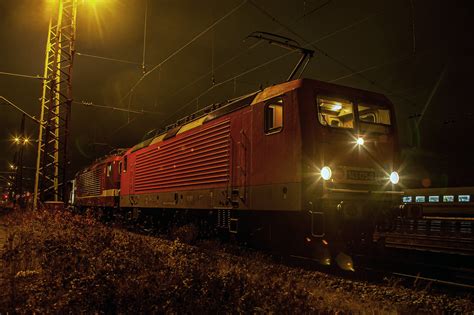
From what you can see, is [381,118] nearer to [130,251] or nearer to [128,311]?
[130,251]

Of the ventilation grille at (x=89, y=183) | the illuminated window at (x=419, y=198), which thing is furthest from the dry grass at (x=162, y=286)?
the illuminated window at (x=419, y=198)

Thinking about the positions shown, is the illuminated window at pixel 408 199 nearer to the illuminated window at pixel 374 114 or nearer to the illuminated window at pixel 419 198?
the illuminated window at pixel 419 198

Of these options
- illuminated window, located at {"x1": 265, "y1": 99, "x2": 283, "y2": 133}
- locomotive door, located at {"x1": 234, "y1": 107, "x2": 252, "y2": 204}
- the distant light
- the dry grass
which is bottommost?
the dry grass

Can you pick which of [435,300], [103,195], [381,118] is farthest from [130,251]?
[103,195]

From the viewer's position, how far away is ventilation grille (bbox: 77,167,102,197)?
946 inches

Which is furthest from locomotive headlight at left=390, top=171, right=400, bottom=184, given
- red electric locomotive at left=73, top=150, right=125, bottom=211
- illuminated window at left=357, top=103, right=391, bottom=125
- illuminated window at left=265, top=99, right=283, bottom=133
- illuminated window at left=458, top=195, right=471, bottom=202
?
illuminated window at left=458, top=195, right=471, bottom=202

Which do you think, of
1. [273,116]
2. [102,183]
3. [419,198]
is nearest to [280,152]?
[273,116]

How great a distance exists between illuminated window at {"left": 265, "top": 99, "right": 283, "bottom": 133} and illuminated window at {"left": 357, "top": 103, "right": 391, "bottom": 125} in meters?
1.73

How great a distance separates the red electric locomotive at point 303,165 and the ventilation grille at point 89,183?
14.7 m

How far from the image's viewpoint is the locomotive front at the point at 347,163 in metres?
7.73

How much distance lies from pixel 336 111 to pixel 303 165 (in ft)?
5.88

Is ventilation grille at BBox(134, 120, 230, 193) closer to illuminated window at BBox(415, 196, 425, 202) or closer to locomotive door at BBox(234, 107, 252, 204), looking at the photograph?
locomotive door at BBox(234, 107, 252, 204)

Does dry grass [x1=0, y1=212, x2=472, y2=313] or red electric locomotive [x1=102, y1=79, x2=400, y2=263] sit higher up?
red electric locomotive [x1=102, y1=79, x2=400, y2=263]

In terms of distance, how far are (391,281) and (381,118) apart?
383 cm
